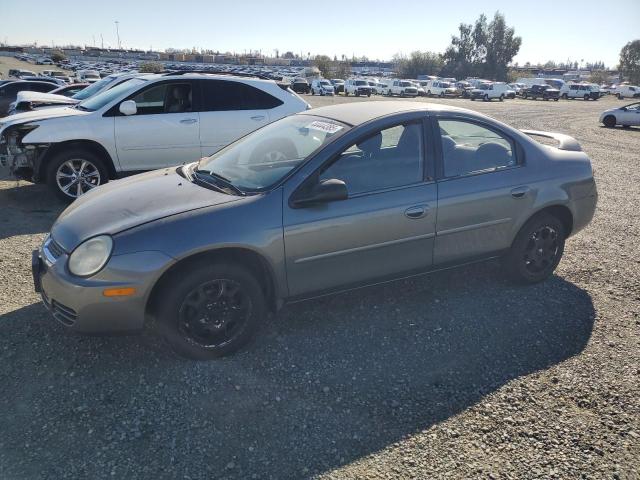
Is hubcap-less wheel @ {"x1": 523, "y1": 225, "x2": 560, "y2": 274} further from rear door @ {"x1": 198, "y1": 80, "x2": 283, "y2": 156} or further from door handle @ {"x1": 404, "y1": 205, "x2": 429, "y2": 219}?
rear door @ {"x1": 198, "y1": 80, "x2": 283, "y2": 156}

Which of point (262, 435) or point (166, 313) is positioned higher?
point (166, 313)

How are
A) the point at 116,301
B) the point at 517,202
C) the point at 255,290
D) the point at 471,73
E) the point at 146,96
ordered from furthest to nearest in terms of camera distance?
the point at 471,73
the point at 146,96
the point at 517,202
the point at 255,290
the point at 116,301

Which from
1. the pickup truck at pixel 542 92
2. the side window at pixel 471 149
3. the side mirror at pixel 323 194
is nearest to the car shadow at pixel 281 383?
the side mirror at pixel 323 194

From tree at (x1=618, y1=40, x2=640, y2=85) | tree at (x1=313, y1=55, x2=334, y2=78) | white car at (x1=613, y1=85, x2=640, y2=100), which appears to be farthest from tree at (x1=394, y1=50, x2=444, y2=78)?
white car at (x1=613, y1=85, x2=640, y2=100)

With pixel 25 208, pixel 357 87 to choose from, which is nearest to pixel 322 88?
pixel 357 87

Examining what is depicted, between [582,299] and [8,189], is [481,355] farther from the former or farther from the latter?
[8,189]

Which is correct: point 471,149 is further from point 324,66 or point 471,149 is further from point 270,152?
point 324,66

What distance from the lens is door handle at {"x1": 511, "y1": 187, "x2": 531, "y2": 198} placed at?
415 cm

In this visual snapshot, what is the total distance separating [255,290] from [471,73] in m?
94.2

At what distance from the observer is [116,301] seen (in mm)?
3012

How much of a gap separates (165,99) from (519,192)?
5152 millimetres

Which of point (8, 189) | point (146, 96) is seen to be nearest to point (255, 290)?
point (146, 96)

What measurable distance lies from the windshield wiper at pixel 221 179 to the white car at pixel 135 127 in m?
3.33

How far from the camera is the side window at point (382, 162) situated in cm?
360
